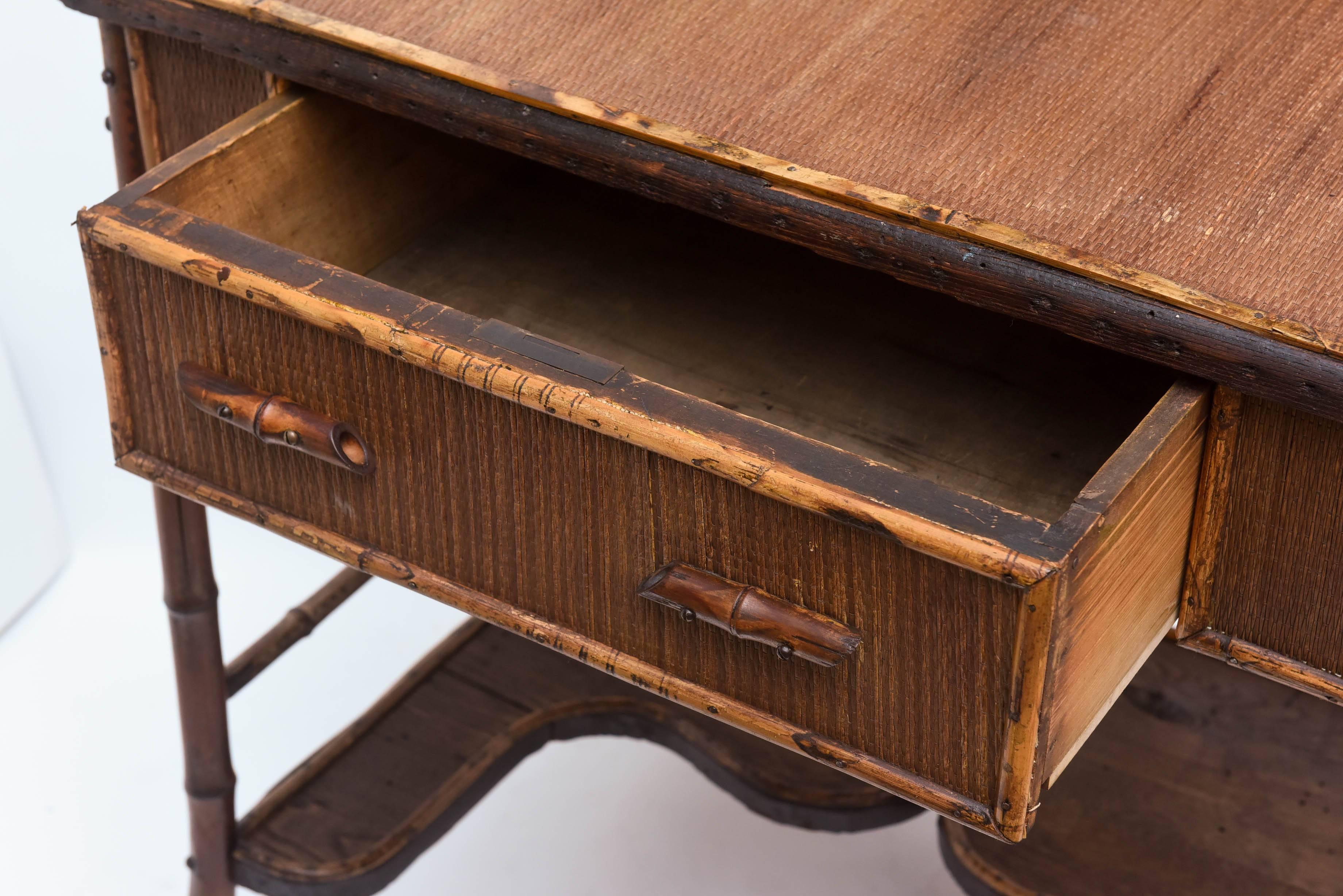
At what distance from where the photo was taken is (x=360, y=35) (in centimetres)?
92

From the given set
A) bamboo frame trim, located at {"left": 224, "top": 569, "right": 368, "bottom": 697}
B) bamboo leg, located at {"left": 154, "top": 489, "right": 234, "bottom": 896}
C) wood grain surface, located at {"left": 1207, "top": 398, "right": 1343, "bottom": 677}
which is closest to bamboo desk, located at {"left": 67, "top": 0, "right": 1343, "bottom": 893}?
wood grain surface, located at {"left": 1207, "top": 398, "right": 1343, "bottom": 677}

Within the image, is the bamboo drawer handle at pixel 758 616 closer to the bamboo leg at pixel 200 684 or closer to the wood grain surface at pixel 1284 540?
the wood grain surface at pixel 1284 540

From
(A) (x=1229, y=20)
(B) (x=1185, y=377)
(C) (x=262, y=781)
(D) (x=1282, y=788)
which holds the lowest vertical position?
(C) (x=262, y=781)

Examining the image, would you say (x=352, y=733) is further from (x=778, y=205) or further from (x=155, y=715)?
(x=778, y=205)

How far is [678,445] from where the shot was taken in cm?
75

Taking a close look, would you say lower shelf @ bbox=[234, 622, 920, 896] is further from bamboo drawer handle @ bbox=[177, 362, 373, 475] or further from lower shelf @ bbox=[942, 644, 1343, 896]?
bamboo drawer handle @ bbox=[177, 362, 373, 475]

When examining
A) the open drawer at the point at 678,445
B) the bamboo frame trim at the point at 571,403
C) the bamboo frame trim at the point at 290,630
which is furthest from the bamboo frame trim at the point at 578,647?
the bamboo frame trim at the point at 290,630

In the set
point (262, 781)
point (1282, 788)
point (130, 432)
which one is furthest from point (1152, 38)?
point (262, 781)

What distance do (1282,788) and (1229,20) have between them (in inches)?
28.0

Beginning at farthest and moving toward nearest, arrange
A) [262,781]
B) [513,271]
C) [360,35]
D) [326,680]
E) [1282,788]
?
1. [326,680]
2. [262,781]
3. [1282,788]
4. [513,271]
5. [360,35]

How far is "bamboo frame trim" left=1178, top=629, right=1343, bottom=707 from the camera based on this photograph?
2.76 ft

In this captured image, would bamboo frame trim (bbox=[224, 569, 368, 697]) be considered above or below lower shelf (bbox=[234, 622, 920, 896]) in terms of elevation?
above

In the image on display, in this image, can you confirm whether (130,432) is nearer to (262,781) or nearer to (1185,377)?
(1185,377)

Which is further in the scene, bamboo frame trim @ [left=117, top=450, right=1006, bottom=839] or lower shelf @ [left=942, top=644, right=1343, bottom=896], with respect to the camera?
lower shelf @ [left=942, top=644, right=1343, bottom=896]
